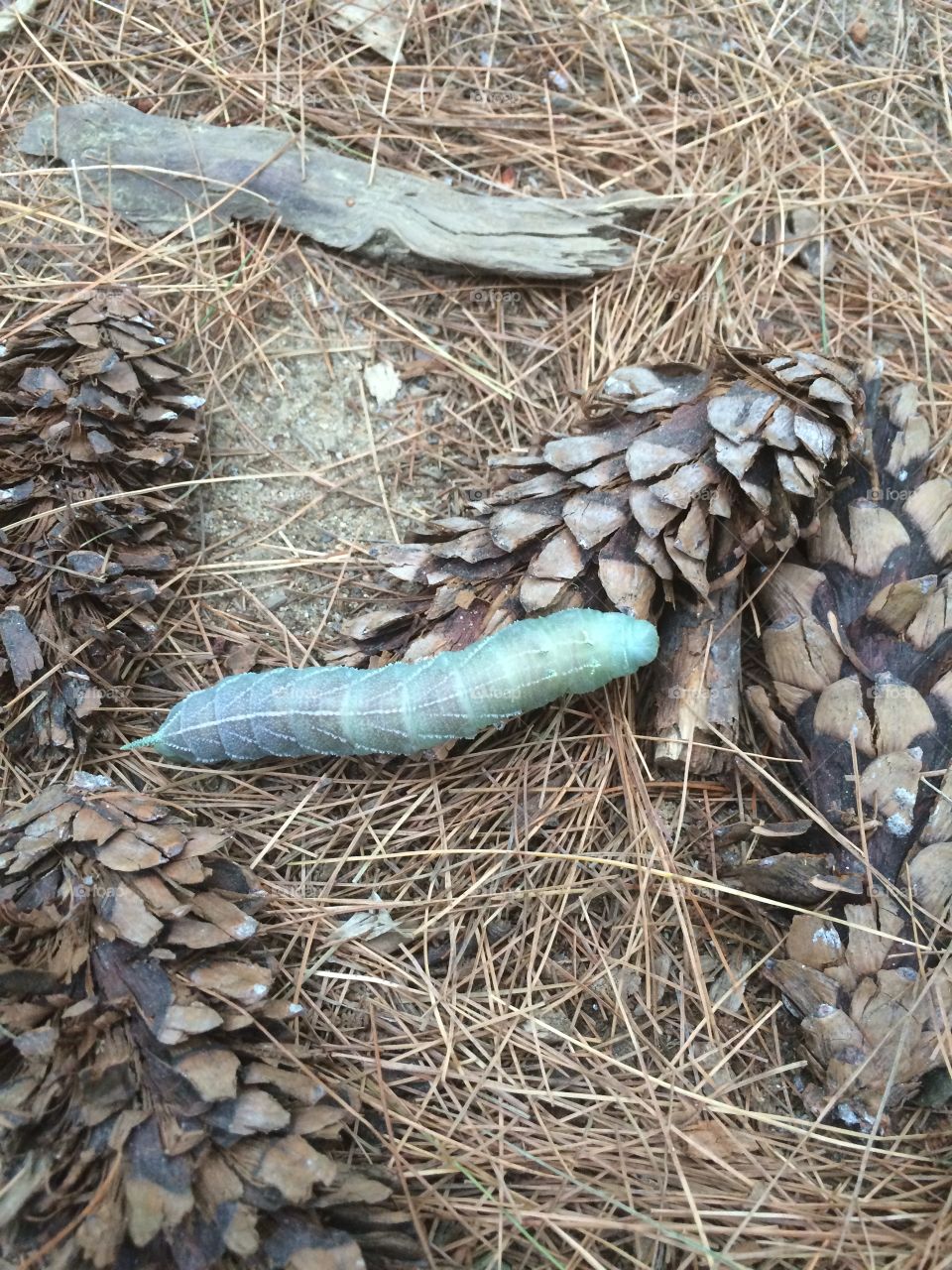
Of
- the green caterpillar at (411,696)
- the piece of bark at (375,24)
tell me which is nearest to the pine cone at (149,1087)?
the green caterpillar at (411,696)

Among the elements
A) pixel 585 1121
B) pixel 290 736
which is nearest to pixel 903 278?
pixel 290 736

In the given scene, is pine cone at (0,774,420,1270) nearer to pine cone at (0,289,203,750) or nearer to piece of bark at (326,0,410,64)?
pine cone at (0,289,203,750)

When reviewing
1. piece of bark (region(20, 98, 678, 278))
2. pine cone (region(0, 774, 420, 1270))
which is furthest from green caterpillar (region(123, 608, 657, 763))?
piece of bark (region(20, 98, 678, 278))

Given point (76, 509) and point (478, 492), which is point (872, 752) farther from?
point (76, 509)

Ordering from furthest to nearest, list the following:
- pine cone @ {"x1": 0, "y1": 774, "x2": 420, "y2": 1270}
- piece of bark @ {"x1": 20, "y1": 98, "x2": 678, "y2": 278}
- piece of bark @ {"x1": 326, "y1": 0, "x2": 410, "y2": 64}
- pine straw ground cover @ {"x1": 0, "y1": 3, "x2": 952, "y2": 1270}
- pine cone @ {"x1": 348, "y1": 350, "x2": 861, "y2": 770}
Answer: piece of bark @ {"x1": 326, "y1": 0, "x2": 410, "y2": 64} < piece of bark @ {"x1": 20, "y1": 98, "x2": 678, "y2": 278} < pine cone @ {"x1": 348, "y1": 350, "x2": 861, "y2": 770} < pine straw ground cover @ {"x1": 0, "y1": 3, "x2": 952, "y2": 1270} < pine cone @ {"x1": 0, "y1": 774, "x2": 420, "y2": 1270}

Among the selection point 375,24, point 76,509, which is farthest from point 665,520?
point 375,24

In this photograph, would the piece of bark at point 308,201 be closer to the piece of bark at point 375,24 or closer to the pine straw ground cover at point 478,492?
the pine straw ground cover at point 478,492
